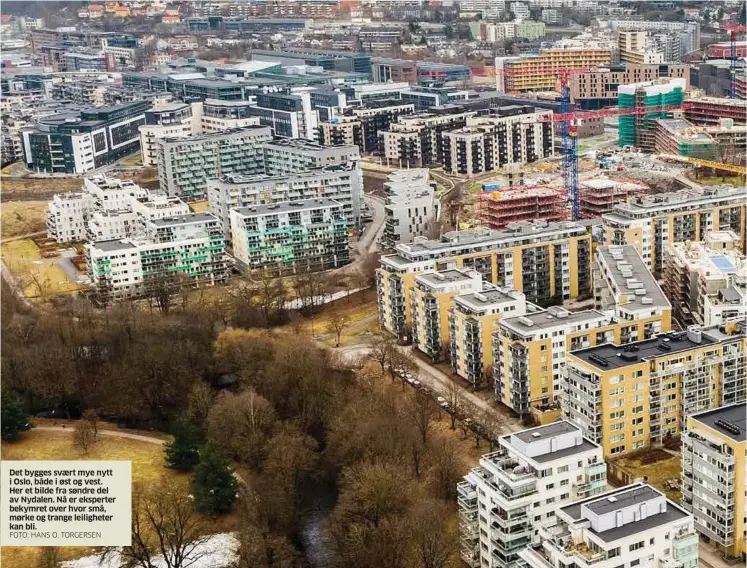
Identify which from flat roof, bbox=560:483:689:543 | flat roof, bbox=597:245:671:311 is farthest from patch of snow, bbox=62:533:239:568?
flat roof, bbox=597:245:671:311

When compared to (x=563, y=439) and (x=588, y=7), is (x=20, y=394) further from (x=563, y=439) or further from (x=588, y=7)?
(x=588, y=7)

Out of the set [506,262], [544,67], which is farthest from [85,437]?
[544,67]

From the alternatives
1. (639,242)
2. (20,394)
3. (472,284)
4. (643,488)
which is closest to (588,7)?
(639,242)

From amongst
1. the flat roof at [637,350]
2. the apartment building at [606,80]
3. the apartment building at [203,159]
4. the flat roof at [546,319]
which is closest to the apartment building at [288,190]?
the apartment building at [203,159]

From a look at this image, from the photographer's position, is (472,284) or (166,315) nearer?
(472,284)

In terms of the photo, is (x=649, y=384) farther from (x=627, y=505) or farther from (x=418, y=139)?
(x=418, y=139)

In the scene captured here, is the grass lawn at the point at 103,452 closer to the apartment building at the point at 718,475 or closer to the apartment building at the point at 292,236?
the apartment building at the point at 718,475

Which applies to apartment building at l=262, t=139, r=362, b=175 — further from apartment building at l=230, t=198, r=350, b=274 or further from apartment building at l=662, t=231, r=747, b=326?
apartment building at l=662, t=231, r=747, b=326
